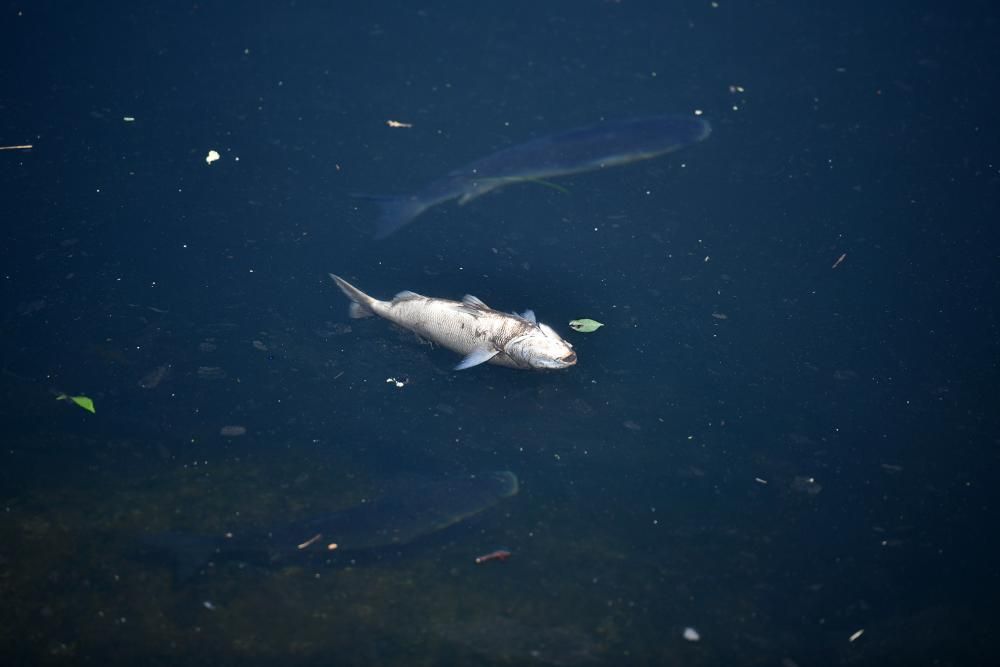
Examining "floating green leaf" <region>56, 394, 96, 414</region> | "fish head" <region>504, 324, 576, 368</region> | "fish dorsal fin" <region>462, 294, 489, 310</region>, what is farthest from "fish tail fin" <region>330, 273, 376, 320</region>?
"floating green leaf" <region>56, 394, 96, 414</region>

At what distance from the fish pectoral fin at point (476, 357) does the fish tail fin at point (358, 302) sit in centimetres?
72

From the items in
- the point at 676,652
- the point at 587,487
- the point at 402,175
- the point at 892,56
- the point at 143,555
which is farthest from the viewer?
the point at 892,56

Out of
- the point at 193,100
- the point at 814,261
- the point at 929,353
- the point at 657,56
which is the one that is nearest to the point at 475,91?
the point at 657,56

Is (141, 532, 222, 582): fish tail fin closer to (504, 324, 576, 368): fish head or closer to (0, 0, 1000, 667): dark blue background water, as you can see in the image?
(0, 0, 1000, 667): dark blue background water

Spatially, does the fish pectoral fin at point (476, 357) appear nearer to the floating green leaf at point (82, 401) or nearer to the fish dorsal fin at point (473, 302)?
the fish dorsal fin at point (473, 302)

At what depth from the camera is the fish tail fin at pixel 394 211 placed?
4.94 metres

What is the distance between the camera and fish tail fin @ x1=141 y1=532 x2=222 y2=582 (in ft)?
10.6

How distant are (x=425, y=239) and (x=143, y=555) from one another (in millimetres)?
2568

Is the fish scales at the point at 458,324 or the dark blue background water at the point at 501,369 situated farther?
the fish scales at the point at 458,324

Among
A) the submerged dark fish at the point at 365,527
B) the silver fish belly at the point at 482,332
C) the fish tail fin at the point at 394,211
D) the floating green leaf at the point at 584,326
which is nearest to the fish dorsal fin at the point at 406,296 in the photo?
the silver fish belly at the point at 482,332

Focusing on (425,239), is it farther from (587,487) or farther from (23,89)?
(23,89)

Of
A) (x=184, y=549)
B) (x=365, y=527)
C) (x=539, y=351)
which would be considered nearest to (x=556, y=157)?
(x=539, y=351)

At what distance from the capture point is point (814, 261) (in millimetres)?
4945

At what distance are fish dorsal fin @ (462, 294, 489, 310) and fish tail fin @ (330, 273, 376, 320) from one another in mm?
558
